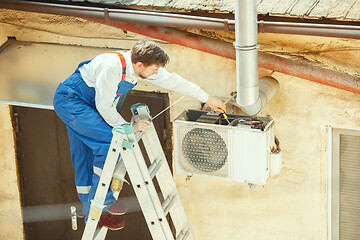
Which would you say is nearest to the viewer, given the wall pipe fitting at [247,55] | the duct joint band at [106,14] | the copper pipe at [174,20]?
the wall pipe fitting at [247,55]

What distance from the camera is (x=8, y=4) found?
228 inches

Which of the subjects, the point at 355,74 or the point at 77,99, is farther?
the point at 355,74

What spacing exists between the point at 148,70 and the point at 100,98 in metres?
0.40

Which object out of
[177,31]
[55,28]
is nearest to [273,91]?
[177,31]

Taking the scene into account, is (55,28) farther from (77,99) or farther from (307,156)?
(307,156)

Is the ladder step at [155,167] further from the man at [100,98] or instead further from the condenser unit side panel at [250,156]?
the condenser unit side panel at [250,156]

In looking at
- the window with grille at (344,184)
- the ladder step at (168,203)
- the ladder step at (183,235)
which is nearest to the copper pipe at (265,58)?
the window with grille at (344,184)

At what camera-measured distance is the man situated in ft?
14.7

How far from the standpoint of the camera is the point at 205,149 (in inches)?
205

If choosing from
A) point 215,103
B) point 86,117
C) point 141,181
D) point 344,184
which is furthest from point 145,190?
point 344,184

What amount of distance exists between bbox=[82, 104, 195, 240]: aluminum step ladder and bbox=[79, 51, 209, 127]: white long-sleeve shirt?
0.17 meters

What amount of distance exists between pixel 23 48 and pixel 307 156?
9.74 feet

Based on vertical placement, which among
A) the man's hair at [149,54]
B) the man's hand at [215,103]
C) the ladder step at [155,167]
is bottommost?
the ladder step at [155,167]

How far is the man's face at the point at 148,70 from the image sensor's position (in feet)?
14.8
